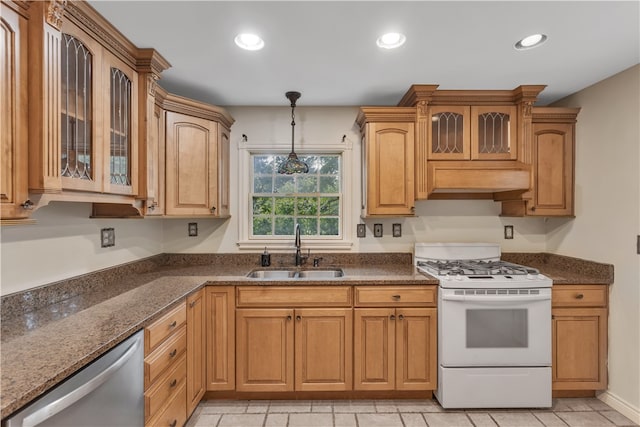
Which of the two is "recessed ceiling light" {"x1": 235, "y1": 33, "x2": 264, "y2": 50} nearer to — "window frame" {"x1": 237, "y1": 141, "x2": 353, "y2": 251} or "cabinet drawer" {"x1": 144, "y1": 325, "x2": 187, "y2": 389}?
"window frame" {"x1": 237, "y1": 141, "x2": 353, "y2": 251}

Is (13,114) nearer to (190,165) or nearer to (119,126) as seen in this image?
(119,126)

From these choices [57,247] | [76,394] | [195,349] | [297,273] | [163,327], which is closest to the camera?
[76,394]

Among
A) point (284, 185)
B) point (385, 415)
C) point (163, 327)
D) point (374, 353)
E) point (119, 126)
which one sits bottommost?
point (385, 415)

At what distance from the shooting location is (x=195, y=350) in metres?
2.17

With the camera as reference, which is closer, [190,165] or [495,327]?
[495,327]

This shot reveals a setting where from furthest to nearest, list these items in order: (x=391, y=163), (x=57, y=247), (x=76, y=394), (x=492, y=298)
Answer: (x=391, y=163), (x=492, y=298), (x=57, y=247), (x=76, y=394)

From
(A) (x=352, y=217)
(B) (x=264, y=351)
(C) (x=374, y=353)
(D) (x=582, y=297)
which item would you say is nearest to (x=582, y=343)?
(D) (x=582, y=297)

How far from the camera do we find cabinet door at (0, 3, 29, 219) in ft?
3.80

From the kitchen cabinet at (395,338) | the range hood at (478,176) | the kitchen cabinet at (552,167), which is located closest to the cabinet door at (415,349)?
the kitchen cabinet at (395,338)

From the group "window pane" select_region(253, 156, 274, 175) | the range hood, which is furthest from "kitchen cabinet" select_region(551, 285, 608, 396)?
"window pane" select_region(253, 156, 274, 175)

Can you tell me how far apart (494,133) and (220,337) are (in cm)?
265

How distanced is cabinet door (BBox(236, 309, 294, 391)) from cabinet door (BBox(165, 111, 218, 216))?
0.93 meters

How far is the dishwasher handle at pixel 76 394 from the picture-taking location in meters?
0.95

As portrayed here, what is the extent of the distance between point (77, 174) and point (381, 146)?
2017 mm
